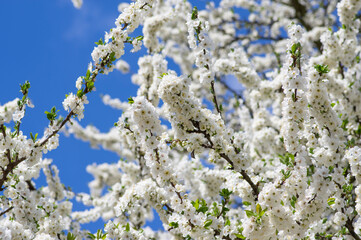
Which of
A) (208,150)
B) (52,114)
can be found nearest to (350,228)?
(208,150)

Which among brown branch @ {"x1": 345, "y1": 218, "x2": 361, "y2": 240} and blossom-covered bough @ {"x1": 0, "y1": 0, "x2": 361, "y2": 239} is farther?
brown branch @ {"x1": 345, "y1": 218, "x2": 361, "y2": 240}

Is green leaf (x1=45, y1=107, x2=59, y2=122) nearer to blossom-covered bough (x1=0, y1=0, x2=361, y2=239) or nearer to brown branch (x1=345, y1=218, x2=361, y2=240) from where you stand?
blossom-covered bough (x1=0, y1=0, x2=361, y2=239)

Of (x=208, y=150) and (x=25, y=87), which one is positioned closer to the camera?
(x=25, y=87)

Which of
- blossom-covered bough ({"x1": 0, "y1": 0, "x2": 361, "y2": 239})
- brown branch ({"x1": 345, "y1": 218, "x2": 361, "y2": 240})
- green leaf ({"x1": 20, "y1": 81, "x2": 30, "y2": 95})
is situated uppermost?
green leaf ({"x1": 20, "y1": 81, "x2": 30, "y2": 95})

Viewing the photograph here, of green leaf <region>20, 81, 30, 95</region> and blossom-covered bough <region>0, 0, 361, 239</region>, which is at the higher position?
green leaf <region>20, 81, 30, 95</region>

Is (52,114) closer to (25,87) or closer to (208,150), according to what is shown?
(25,87)

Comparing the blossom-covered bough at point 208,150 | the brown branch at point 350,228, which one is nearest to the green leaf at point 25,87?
the blossom-covered bough at point 208,150

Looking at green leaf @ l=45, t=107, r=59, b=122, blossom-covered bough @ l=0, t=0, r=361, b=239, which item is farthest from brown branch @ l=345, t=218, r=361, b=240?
green leaf @ l=45, t=107, r=59, b=122

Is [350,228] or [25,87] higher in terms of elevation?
[25,87]

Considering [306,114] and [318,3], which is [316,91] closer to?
[306,114]

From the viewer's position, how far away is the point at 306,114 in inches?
168

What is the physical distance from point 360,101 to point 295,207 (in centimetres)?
362

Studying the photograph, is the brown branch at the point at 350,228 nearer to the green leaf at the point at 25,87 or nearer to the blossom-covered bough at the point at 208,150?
the blossom-covered bough at the point at 208,150

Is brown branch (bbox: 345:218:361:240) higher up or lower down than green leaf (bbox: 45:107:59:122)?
lower down
